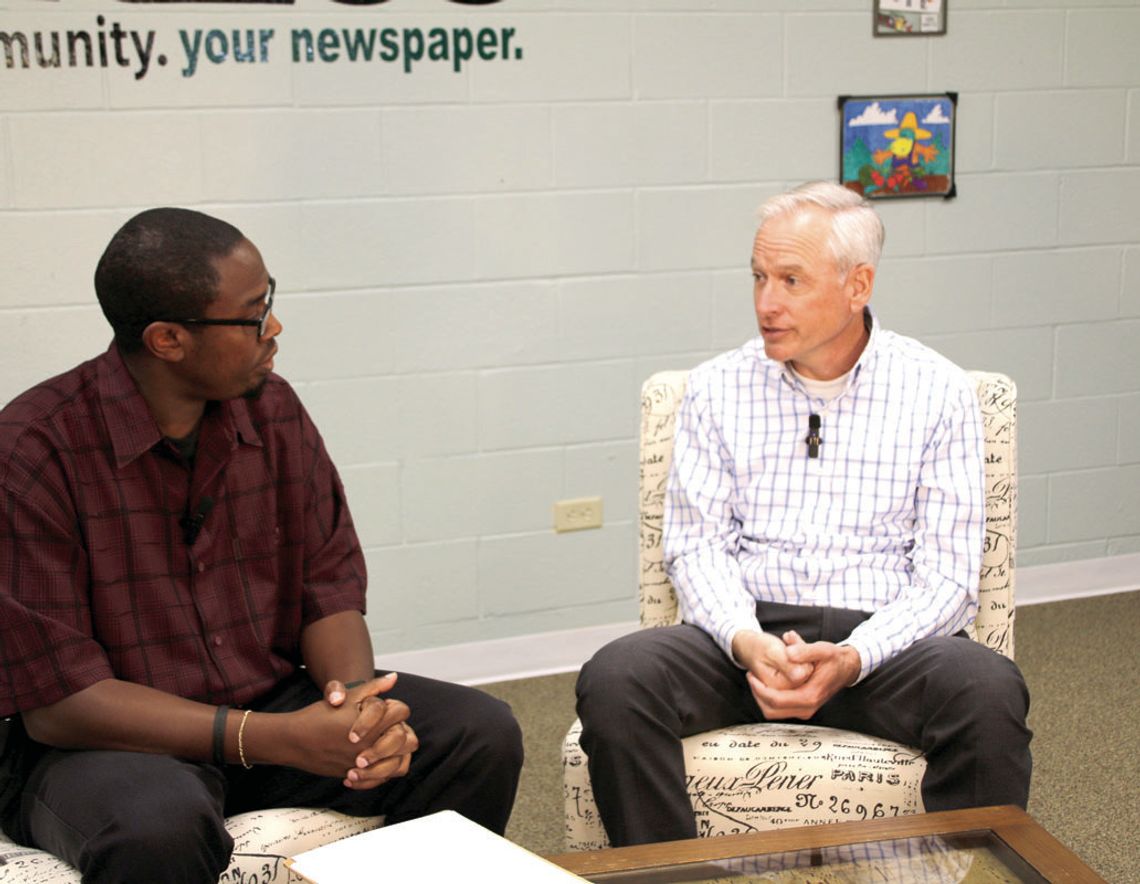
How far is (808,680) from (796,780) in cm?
16

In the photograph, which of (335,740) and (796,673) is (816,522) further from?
(335,740)

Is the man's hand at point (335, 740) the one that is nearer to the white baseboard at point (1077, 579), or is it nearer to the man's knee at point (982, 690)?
the man's knee at point (982, 690)

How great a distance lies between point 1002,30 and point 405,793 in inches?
109

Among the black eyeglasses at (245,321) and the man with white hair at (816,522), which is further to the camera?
the man with white hair at (816,522)

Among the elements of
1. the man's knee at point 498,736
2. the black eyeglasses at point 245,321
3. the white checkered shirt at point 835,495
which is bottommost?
the man's knee at point 498,736

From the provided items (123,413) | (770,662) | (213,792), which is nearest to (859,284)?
(770,662)

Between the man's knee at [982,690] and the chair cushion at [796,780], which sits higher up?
the man's knee at [982,690]

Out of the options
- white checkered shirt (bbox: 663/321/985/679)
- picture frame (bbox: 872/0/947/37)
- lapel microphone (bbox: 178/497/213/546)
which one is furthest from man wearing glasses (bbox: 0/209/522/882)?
picture frame (bbox: 872/0/947/37)

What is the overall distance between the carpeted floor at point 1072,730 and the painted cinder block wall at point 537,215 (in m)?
0.26

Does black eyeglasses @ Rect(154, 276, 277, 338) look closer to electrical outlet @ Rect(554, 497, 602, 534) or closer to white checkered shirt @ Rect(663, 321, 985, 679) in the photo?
white checkered shirt @ Rect(663, 321, 985, 679)

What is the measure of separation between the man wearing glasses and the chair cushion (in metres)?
0.30

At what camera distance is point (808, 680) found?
2.23 m

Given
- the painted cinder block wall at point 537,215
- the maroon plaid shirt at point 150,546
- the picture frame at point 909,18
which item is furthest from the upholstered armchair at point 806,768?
the picture frame at point 909,18

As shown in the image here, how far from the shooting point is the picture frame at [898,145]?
12.3 feet
